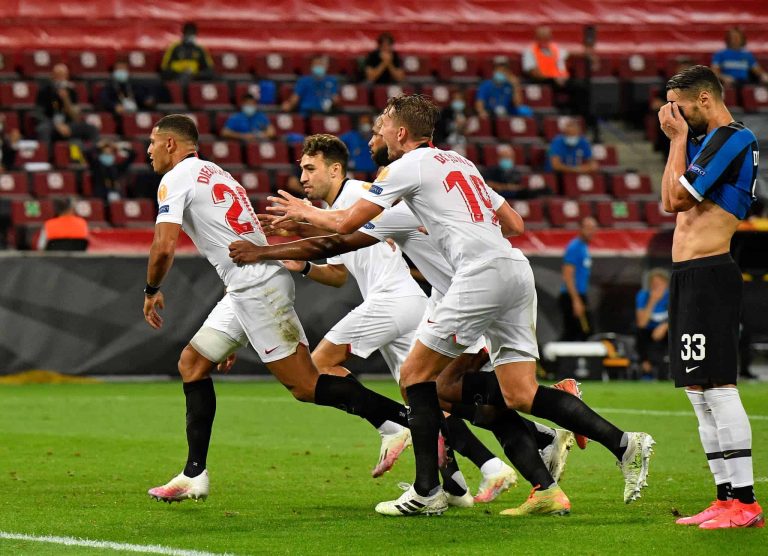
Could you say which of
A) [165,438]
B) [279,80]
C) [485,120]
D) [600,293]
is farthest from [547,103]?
[165,438]

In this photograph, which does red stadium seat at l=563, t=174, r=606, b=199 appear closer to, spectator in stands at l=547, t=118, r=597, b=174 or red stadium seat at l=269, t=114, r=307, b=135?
spectator in stands at l=547, t=118, r=597, b=174

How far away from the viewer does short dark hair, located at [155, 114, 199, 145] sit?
825 cm

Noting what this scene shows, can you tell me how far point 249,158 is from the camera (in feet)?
73.5

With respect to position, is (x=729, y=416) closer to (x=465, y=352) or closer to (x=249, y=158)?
(x=465, y=352)

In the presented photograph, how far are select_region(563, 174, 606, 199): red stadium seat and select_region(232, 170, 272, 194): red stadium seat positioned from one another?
203 inches

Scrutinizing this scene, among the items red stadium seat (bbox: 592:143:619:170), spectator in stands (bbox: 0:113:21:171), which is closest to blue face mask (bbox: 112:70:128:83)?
spectator in stands (bbox: 0:113:21:171)

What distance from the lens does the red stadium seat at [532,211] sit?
21844 millimetres

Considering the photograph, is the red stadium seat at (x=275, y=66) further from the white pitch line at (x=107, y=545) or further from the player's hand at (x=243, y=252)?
the white pitch line at (x=107, y=545)

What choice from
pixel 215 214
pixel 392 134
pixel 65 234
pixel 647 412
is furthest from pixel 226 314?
pixel 65 234

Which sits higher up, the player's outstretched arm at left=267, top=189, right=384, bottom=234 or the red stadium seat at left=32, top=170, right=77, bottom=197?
the player's outstretched arm at left=267, top=189, right=384, bottom=234

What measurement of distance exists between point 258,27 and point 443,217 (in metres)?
21.1

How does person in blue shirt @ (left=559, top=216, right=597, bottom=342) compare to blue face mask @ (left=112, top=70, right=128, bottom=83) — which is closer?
person in blue shirt @ (left=559, top=216, right=597, bottom=342)

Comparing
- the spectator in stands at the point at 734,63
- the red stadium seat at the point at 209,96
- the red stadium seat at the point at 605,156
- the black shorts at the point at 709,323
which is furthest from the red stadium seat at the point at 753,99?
the black shorts at the point at 709,323

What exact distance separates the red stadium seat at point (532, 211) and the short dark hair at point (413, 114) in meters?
14.4
